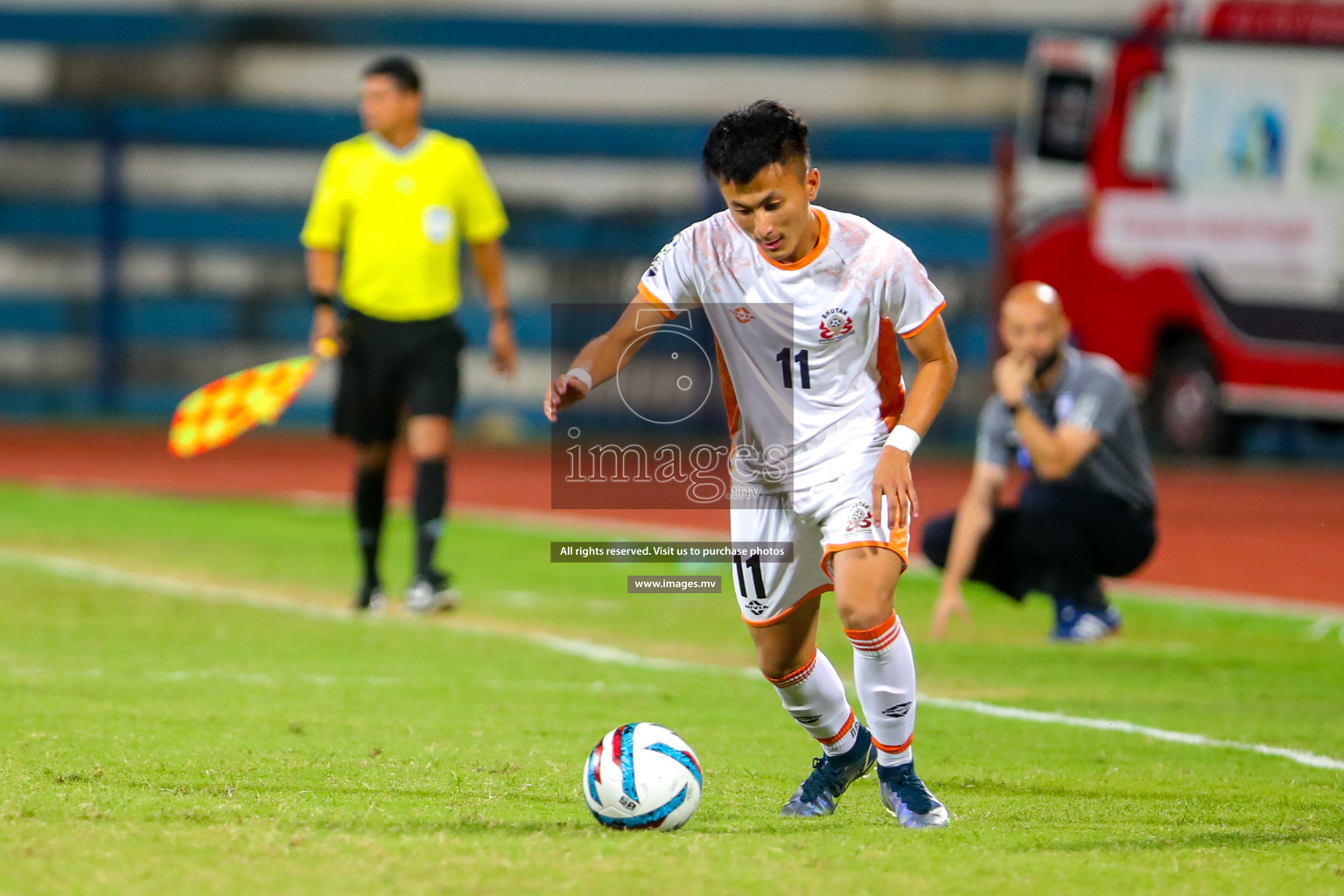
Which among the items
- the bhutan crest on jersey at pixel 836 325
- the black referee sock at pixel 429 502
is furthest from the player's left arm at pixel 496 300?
the bhutan crest on jersey at pixel 836 325

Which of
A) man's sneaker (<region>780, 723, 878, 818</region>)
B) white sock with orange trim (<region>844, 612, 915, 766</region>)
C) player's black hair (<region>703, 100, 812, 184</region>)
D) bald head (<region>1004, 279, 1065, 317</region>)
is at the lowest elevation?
man's sneaker (<region>780, 723, 878, 818</region>)

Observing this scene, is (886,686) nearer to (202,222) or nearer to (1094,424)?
(1094,424)

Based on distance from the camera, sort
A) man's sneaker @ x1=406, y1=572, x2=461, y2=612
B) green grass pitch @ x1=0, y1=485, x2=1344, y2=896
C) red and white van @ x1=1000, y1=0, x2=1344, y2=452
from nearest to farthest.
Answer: green grass pitch @ x1=0, y1=485, x2=1344, y2=896, man's sneaker @ x1=406, y1=572, x2=461, y2=612, red and white van @ x1=1000, y1=0, x2=1344, y2=452

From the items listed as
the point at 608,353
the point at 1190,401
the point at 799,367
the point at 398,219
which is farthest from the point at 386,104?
the point at 1190,401

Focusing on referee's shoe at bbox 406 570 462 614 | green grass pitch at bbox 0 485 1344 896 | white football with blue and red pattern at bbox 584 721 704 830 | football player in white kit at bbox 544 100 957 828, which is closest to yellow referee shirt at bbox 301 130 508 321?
referee's shoe at bbox 406 570 462 614

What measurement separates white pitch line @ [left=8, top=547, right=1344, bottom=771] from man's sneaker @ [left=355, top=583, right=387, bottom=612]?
3.9 inches

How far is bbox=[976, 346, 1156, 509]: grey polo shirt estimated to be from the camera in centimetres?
951

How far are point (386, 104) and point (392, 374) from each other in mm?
1229

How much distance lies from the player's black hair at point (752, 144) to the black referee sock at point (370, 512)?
506cm

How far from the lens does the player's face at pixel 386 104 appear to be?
33.0ft

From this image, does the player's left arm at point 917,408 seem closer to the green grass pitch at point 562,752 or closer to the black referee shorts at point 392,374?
the green grass pitch at point 562,752

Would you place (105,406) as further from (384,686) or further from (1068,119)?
(384,686)

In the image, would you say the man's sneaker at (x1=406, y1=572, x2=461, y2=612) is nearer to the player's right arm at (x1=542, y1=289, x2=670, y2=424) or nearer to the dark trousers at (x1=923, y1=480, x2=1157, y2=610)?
the dark trousers at (x1=923, y1=480, x2=1157, y2=610)

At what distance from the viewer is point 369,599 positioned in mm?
10062
